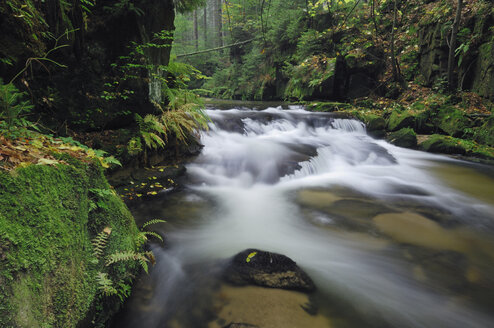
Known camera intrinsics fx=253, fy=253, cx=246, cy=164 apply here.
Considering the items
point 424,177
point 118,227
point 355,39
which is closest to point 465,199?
point 424,177

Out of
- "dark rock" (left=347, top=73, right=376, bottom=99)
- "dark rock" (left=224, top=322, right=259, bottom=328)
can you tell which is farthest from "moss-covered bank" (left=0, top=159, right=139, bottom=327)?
"dark rock" (left=347, top=73, right=376, bottom=99)

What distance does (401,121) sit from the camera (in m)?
9.31

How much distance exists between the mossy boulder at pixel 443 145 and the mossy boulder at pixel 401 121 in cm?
120

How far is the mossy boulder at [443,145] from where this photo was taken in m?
7.68

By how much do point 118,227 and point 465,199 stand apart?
20.4 ft

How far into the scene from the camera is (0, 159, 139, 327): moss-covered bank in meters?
1.32

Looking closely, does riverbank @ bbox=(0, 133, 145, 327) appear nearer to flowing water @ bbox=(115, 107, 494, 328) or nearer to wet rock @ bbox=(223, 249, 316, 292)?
flowing water @ bbox=(115, 107, 494, 328)

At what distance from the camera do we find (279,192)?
18.0 feet

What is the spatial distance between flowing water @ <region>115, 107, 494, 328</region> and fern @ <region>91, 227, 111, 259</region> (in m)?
0.65

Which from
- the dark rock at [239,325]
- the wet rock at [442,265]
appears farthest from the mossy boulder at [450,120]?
the dark rock at [239,325]

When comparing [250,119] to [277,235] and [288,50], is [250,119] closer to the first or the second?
[277,235]

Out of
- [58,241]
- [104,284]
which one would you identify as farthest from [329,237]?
[58,241]

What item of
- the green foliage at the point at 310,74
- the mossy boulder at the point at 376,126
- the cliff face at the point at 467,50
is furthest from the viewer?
the green foliage at the point at 310,74

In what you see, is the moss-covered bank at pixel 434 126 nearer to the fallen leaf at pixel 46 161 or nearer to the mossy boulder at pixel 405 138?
the mossy boulder at pixel 405 138
